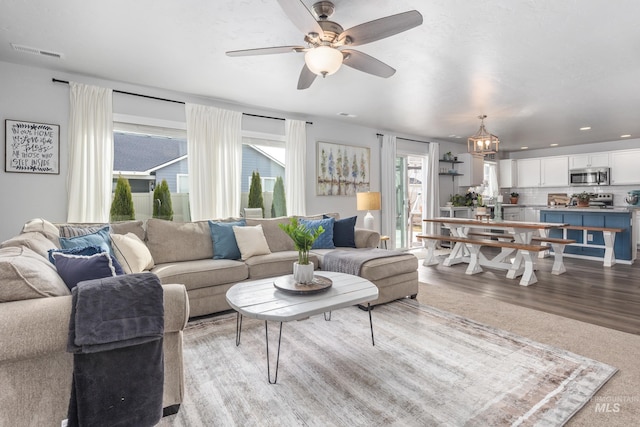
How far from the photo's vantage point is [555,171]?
8227mm

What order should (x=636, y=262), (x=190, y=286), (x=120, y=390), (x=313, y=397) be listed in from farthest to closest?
(x=636, y=262), (x=190, y=286), (x=313, y=397), (x=120, y=390)

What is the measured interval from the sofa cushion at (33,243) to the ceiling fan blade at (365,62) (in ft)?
7.88

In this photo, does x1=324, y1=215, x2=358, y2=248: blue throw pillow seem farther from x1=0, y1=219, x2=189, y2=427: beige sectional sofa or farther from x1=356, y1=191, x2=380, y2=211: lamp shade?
x1=0, y1=219, x2=189, y2=427: beige sectional sofa

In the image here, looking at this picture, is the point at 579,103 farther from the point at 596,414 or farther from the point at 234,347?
the point at 234,347

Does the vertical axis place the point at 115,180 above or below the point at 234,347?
above

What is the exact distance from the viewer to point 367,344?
8.31 feet

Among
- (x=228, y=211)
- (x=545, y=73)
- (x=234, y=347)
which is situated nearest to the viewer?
(x=234, y=347)

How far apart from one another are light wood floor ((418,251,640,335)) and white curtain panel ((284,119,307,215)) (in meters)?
2.16

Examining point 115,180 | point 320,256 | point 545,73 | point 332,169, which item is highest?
point 545,73

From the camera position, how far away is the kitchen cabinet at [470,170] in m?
7.84

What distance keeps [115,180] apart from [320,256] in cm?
259

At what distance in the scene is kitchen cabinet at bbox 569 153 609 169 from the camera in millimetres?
7488

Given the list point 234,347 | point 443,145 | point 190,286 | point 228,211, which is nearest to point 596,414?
point 234,347

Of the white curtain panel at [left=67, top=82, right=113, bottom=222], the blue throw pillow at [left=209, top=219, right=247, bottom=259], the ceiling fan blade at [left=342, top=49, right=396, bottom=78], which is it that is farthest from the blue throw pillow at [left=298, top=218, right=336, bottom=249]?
the white curtain panel at [left=67, top=82, right=113, bottom=222]
